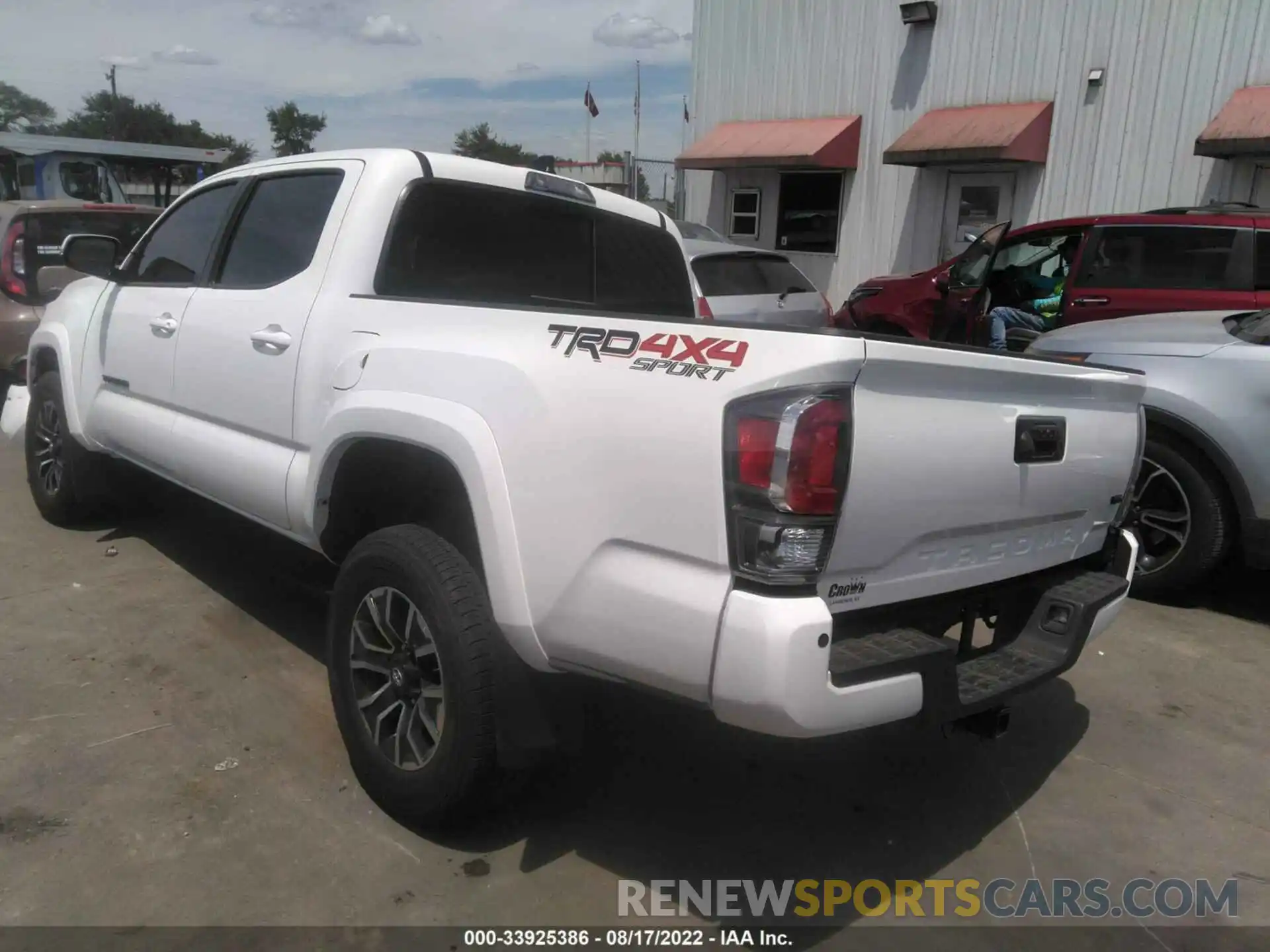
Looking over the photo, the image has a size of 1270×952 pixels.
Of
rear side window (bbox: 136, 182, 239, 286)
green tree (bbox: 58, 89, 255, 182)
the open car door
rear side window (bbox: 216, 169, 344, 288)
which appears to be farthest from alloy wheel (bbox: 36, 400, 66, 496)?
green tree (bbox: 58, 89, 255, 182)

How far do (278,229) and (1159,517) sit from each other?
4196 millimetres

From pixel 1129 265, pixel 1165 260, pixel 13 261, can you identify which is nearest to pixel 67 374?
pixel 13 261

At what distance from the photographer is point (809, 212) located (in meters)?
15.2

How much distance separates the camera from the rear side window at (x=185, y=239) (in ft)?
13.4

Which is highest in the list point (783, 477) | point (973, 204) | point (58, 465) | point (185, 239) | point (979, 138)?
point (979, 138)

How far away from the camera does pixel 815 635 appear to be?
2039 mm

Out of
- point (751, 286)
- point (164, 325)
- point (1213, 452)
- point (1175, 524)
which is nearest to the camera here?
point (164, 325)

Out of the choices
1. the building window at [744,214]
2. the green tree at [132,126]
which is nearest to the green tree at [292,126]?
the green tree at [132,126]

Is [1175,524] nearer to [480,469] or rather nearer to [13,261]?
[480,469]

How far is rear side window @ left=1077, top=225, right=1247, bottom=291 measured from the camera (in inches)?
255

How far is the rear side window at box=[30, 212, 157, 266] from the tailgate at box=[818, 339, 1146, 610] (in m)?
7.24

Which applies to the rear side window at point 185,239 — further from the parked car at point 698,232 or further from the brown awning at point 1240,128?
the brown awning at point 1240,128

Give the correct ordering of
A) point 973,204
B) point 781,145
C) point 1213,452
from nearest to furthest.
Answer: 1. point 1213,452
2. point 973,204
3. point 781,145

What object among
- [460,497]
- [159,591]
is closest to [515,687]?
[460,497]
